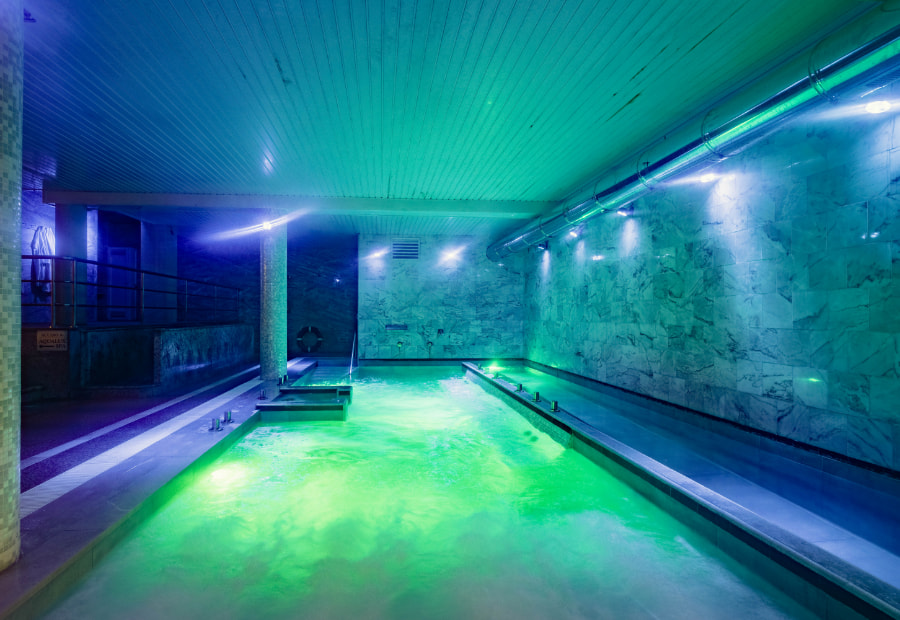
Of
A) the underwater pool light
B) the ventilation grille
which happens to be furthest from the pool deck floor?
the ventilation grille

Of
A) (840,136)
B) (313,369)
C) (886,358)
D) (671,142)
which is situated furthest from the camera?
(313,369)

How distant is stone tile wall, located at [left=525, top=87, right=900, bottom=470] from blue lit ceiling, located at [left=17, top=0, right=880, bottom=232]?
0.97 meters

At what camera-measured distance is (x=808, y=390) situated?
13.4ft

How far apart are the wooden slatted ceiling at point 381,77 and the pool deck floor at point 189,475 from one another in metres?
3.41

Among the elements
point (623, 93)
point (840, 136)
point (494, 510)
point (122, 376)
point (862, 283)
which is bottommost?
point (494, 510)

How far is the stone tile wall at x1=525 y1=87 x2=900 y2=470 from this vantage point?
3.49 metres

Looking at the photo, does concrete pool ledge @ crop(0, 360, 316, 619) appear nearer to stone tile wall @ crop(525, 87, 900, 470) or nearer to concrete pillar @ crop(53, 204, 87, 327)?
stone tile wall @ crop(525, 87, 900, 470)

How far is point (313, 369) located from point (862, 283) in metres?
10.6

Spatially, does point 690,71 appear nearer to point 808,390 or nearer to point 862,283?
point 862,283

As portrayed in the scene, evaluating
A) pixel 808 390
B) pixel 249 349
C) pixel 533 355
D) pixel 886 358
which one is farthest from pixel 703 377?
pixel 249 349

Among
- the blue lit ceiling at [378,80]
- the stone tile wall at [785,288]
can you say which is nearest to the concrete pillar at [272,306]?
the blue lit ceiling at [378,80]

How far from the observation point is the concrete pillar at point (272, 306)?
8.77m

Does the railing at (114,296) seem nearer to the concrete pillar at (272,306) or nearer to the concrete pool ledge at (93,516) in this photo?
the concrete pillar at (272,306)

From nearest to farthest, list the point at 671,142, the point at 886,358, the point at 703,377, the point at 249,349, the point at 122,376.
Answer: the point at 886,358
the point at 671,142
the point at 703,377
the point at 122,376
the point at 249,349
